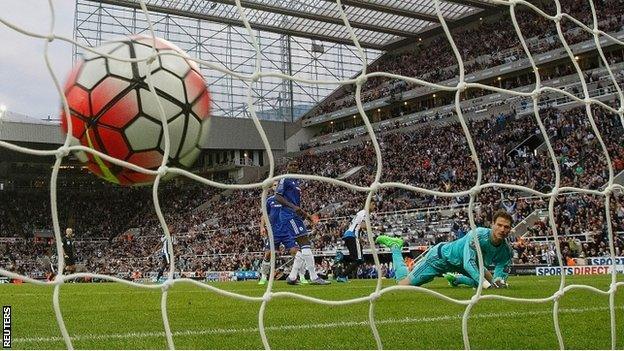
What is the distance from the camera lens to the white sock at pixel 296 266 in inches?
328

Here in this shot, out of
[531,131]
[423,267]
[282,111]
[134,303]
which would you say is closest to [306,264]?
[423,267]

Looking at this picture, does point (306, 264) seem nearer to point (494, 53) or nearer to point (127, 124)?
point (127, 124)

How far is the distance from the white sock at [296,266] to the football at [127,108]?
4679mm

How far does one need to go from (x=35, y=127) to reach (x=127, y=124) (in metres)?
32.8

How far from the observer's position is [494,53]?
31.7 metres

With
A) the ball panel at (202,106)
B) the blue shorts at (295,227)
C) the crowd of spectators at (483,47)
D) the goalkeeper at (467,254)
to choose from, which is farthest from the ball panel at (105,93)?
the crowd of spectators at (483,47)

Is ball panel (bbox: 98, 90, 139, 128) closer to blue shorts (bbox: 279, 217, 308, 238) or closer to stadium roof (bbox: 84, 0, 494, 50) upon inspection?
blue shorts (bbox: 279, 217, 308, 238)

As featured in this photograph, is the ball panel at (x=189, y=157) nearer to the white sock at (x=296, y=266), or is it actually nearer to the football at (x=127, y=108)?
the football at (x=127, y=108)

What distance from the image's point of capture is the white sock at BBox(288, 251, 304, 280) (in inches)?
328

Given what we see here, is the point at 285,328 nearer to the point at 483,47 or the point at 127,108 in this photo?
the point at 127,108

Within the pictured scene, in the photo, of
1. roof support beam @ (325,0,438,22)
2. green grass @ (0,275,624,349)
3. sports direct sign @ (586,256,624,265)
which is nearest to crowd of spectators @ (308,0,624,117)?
roof support beam @ (325,0,438,22)

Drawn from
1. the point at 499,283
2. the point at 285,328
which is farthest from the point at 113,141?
the point at 499,283

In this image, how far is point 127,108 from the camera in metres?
3.66

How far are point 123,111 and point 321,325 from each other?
161 cm
